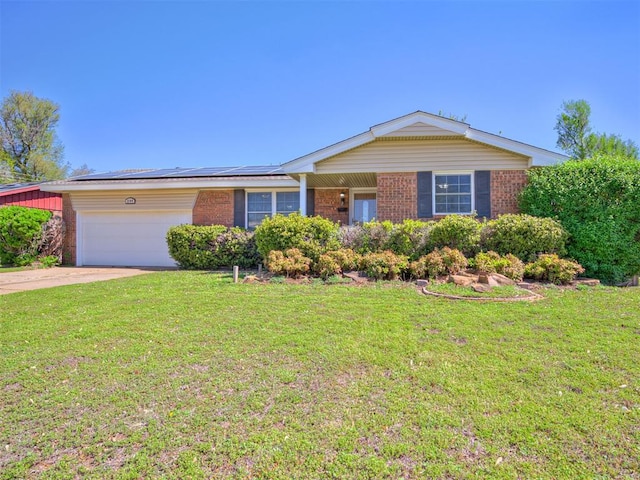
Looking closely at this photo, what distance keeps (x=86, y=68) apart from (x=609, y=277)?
23131 mm

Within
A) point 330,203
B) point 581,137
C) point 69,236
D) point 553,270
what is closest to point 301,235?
point 330,203

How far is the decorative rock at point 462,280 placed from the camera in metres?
7.11

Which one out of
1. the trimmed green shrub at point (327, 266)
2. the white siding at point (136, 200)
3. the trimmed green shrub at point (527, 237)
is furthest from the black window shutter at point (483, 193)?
the white siding at point (136, 200)

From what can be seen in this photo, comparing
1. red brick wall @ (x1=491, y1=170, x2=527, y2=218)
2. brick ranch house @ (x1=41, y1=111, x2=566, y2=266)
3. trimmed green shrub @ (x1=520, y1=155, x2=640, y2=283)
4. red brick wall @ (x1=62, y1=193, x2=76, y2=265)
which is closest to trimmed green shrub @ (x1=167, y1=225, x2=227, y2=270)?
brick ranch house @ (x1=41, y1=111, x2=566, y2=266)

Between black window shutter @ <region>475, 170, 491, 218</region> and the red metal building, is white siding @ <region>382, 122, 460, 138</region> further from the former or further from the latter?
the red metal building

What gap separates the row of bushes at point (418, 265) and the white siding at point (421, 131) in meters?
4.26

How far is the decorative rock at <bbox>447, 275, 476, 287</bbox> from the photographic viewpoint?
711cm

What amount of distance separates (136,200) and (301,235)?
8.50 meters

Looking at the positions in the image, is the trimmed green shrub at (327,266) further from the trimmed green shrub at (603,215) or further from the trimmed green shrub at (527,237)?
the trimmed green shrub at (603,215)

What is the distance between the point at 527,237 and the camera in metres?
8.17

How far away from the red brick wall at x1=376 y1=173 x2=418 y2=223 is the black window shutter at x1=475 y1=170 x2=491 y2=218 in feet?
6.15

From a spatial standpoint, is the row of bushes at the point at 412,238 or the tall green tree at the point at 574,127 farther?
the tall green tree at the point at 574,127

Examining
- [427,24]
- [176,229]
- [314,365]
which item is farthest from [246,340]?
[427,24]

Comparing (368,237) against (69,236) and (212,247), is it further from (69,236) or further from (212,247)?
(69,236)
